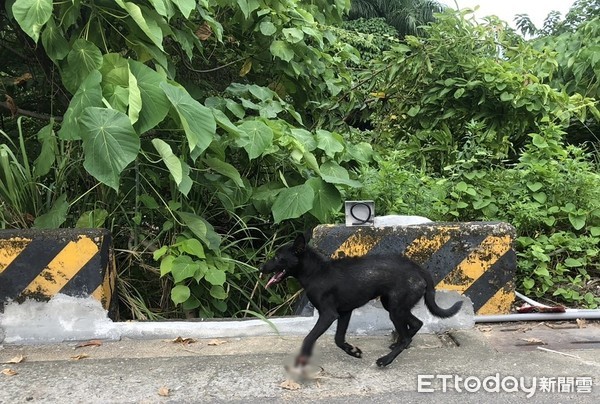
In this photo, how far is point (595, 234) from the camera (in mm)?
3680

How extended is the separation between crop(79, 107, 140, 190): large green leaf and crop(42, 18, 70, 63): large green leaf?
694 millimetres

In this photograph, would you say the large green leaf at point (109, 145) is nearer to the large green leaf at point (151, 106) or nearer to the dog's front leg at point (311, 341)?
the large green leaf at point (151, 106)

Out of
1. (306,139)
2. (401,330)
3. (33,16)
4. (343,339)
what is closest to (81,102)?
(33,16)

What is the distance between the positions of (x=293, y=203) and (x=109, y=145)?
3.86 ft

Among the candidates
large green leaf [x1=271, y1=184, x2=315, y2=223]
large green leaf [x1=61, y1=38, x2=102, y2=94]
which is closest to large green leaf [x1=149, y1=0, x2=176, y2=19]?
large green leaf [x1=61, y1=38, x2=102, y2=94]

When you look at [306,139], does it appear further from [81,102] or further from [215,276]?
[81,102]

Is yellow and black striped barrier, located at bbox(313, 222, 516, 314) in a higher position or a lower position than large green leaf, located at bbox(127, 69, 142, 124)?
lower

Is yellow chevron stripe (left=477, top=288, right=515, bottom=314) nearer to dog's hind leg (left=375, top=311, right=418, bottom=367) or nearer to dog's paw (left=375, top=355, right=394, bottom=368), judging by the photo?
dog's hind leg (left=375, top=311, right=418, bottom=367)

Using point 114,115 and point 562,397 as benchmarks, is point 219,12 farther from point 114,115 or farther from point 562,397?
point 562,397

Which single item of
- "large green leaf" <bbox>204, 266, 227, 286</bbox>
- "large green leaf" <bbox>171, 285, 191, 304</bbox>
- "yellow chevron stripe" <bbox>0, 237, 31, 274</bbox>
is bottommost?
"large green leaf" <bbox>171, 285, 191, 304</bbox>

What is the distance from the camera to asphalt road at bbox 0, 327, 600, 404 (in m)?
2.32

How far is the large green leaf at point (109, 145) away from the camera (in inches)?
108

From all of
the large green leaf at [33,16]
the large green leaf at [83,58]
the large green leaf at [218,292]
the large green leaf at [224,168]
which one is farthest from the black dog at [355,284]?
the large green leaf at [33,16]

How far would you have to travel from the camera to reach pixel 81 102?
295cm
